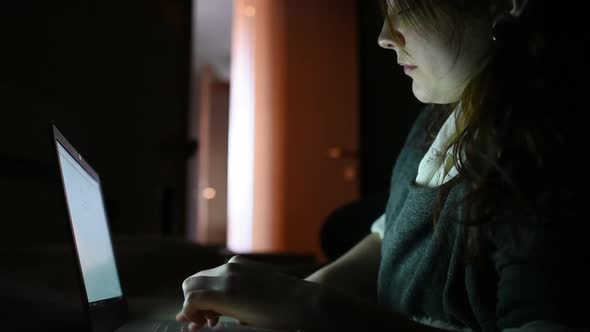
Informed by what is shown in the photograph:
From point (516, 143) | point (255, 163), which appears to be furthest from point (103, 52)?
point (516, 143)

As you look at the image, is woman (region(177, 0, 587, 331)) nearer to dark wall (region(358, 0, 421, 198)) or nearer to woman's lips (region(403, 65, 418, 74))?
woman's lips (region(403, 65, 418, 74))

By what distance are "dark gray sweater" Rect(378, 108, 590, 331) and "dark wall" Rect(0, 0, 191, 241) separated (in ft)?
3.15

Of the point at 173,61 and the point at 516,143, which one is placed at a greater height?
the point at 173,61

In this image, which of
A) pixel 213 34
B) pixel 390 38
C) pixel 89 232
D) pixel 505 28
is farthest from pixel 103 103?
pixel 213 34

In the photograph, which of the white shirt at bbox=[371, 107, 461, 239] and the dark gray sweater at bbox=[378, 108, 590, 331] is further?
the white shirt at bbox=[371, 107, 461, 239]

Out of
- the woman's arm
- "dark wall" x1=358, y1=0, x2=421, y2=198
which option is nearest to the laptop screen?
the woman's arm

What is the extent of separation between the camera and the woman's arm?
27.5 inches

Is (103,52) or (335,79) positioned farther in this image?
(335,79)

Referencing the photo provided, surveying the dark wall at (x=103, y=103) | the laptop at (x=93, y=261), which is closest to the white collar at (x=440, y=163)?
the laptop at (x=93, y=261)

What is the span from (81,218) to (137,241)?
31.1 inches

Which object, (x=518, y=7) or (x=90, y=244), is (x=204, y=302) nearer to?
(x=90, y=244)

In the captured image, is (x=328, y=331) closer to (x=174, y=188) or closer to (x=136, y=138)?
(x=136, y=138)

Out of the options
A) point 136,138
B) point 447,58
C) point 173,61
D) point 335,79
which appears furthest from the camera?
point 335,79

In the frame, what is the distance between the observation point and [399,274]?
1.91ft
